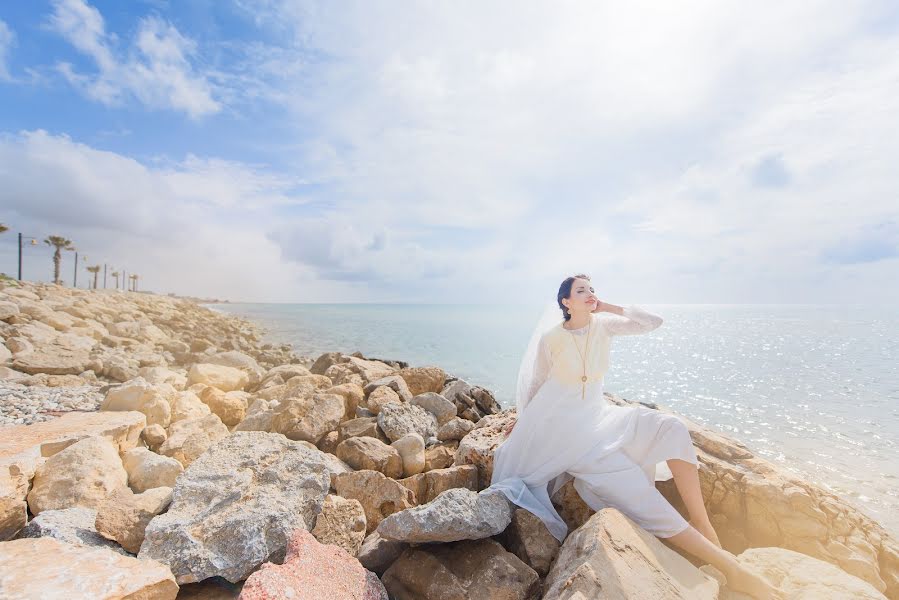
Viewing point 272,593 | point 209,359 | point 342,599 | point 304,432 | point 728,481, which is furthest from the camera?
point 209,359

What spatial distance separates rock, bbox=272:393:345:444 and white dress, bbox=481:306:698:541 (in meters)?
2.52

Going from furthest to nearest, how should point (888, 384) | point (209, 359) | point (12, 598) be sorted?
1. point (888, 384)
2. point (209, 359)
3. point (12, 598)

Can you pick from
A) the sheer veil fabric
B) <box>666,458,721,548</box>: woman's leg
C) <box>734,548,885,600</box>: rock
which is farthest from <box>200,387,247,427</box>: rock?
<box>734,548,885,600</box>: rock

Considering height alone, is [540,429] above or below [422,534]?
above

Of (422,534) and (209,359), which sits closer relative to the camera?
(422,534)

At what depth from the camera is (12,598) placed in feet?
7.07

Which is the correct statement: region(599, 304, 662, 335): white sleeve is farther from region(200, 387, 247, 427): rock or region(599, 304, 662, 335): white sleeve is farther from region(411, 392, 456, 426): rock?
region(200, 387, 247, 427): rock

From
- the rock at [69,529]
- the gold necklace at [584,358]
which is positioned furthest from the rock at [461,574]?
the rock at [69,529]

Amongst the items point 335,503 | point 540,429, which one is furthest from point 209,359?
point 540,429

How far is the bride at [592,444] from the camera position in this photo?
135 inches

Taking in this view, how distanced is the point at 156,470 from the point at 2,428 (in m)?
2.47

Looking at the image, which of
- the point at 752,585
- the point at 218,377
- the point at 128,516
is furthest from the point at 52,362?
the point at 752,585

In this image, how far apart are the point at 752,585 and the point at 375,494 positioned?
2.95 meters

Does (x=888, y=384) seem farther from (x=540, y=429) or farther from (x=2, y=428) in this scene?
(x=2, y=428)
